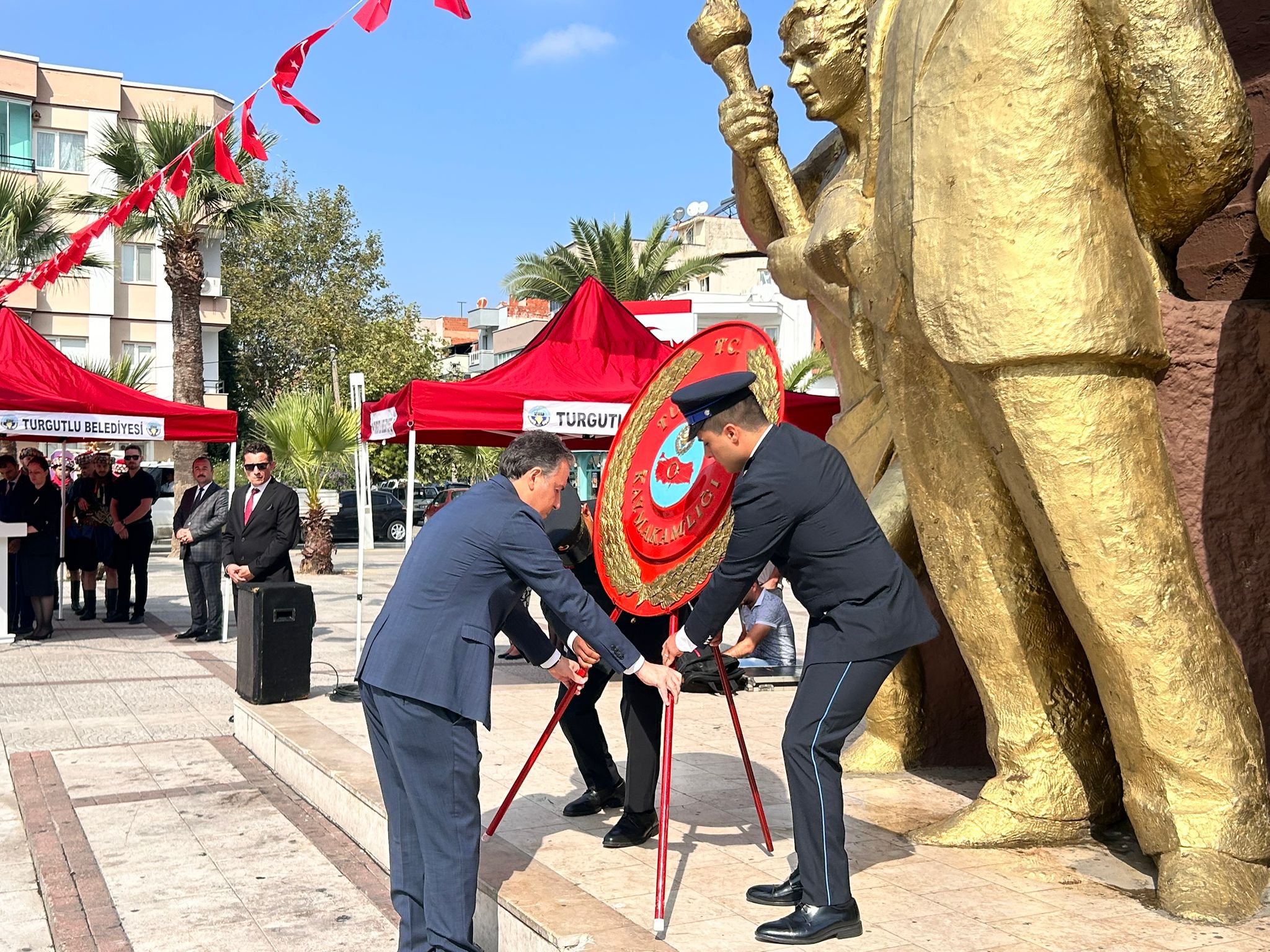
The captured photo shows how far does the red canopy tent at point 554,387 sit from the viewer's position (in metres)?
9.41

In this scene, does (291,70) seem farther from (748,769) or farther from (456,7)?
(748,769)

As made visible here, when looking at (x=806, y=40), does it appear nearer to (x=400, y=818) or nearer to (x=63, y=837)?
(x=400, y=818)

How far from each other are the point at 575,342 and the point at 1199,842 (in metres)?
6.92

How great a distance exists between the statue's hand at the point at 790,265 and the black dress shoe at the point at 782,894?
3.47 metres

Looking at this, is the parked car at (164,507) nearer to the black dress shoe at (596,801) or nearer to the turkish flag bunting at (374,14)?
the turkish flag bunting at (374,14)

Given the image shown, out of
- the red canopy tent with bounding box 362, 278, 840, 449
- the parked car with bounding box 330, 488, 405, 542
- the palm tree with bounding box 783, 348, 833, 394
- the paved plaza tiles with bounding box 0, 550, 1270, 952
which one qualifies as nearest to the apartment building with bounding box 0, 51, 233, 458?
the parked car with bounding box 330, 488, 405, 542

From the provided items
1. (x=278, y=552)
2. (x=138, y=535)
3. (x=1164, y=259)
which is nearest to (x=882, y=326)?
(x=1164, y=259)

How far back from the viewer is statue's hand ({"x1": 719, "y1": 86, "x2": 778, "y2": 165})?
22.9 ft

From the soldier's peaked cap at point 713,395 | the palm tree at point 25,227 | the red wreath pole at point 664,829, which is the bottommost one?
the red wreath pole at point 664,829

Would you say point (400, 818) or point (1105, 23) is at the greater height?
point (1105, 23)

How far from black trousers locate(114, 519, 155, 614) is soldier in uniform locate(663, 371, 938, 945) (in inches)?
450

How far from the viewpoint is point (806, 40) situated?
20.6ft

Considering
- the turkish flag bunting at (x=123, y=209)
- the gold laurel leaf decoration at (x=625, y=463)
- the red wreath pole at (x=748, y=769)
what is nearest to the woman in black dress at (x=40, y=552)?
the turkish flag bunting at (x=123, y=209)

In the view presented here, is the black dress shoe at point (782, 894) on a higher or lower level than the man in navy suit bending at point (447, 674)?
lower
